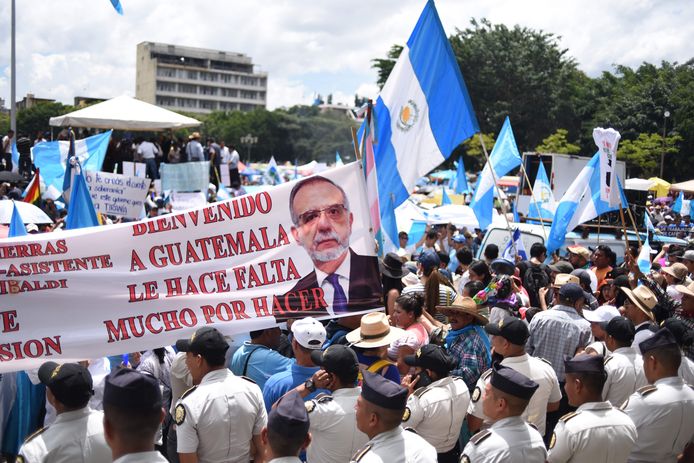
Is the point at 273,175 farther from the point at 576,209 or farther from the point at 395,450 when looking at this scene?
the point at 395,450

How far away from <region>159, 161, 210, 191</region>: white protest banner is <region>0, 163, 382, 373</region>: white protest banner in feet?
32.1

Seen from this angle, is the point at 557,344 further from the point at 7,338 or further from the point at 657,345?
the point at 7,338

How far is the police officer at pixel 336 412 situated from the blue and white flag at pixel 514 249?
6638 mm

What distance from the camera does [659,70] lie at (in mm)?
55375

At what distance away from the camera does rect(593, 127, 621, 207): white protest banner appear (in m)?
9.99

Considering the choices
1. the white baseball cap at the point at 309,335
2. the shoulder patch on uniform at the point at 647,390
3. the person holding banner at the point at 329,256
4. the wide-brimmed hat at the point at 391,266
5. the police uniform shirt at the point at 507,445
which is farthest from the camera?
the wide-brimmed hat at the point at 391,266

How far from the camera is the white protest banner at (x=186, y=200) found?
14.4 meters

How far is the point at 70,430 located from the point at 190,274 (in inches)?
63.1

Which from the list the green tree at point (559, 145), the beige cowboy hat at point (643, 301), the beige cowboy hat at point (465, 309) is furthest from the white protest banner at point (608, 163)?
the green tree at point (559, 145)

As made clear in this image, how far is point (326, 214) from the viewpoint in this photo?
5531 mm

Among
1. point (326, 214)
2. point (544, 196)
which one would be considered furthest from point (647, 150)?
point (326, 214)

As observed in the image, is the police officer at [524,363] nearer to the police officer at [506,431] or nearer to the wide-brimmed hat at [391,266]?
the police officer at [506,431]

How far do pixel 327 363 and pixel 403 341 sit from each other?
1236mm

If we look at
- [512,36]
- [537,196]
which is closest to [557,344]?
[537,196]
